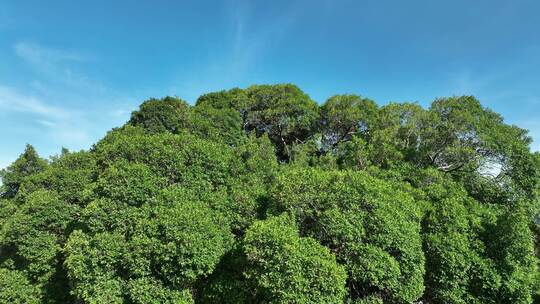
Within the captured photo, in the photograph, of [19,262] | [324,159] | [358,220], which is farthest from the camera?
[324,159]

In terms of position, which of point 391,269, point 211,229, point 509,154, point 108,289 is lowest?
point 108,289

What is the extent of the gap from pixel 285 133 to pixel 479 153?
35.5ft

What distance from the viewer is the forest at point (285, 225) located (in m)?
10.4

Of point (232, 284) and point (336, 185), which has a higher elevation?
point (336, 185)

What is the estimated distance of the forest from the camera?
1038 centimetres

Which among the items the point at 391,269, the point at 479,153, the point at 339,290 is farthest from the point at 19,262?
the point at 479,153

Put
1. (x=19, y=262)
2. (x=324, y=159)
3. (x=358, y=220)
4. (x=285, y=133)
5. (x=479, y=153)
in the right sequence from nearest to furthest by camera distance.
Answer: (x=358, y=220) < (x=19, y=262) < (x=479, y=153) < (x=324, y=159) < (x=285, y=133)

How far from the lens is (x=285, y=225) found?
1075cm

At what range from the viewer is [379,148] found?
1692 cm

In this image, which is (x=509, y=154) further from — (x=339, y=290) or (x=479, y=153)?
(x=339, y=290)

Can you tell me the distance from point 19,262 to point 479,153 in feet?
68.3

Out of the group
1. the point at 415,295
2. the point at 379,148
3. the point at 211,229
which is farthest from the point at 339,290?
the point at 379,148

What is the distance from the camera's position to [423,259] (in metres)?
11.2

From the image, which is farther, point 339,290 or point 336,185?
point 336,185
